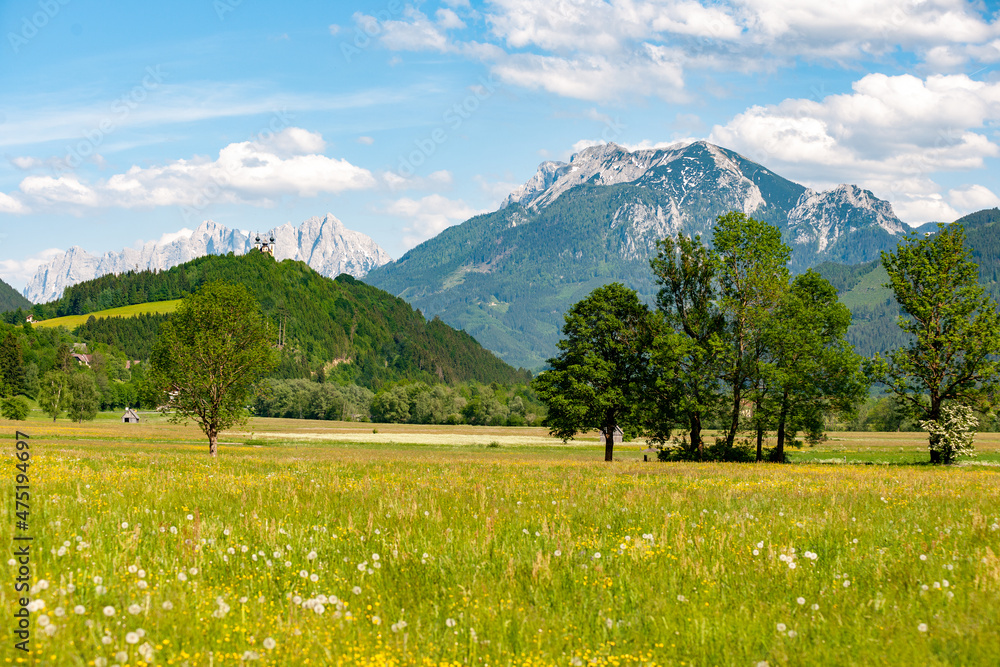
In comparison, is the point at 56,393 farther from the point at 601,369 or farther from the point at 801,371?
the point at 801,371

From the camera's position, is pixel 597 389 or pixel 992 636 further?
pixel 597 389

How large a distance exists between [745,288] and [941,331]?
38.1 feet

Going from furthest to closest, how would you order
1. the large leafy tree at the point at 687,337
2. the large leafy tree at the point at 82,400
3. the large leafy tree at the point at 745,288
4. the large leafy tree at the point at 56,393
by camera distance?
the large leafy tree at the point at 56,393 < the large leafy tree at the point at 82,400 < the large leafy tree at the point at 687,337 < the large leafy tree at the point at 745,288

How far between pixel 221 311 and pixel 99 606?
43058 millimetres

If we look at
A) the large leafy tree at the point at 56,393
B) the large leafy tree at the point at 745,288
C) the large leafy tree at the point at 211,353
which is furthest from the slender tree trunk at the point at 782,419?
the large leafy tree at the point at 56,393

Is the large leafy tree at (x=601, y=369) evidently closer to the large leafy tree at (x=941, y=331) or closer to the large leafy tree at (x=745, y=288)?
the large leafy tree at (x=745, y=288)

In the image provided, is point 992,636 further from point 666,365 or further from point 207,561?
point 666,365

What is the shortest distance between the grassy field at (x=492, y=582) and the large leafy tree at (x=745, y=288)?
32.5 meters

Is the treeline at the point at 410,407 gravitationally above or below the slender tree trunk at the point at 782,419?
below

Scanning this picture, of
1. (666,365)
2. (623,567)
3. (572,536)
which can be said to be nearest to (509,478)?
(572,536)

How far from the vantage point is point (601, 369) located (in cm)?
5147

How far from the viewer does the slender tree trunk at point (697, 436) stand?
4753 cm

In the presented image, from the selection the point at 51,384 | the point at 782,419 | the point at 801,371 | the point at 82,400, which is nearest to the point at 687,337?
the point at 801,371

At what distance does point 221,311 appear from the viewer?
150ft
